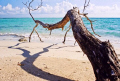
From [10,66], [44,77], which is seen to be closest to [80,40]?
[44,77]

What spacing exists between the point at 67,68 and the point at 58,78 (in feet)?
2.50

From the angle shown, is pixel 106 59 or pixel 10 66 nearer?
pixel 106 59

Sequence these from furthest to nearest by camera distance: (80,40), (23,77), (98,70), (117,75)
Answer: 1. (23,77)
2. (80,40)
3. (98,70)
4. (117,75)

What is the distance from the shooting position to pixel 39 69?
3.53 m

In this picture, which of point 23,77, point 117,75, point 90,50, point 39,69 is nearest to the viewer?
point 117,75

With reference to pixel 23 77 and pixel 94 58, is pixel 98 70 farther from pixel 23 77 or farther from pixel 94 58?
pixel 23 77

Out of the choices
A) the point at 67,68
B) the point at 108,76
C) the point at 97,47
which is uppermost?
the point at 97,47

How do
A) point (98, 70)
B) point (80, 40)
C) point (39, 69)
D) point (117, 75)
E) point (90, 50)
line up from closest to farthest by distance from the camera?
point (117, 75) → point (98, 70) → point (90, 50) → point (80, 40) → point (39, 69)

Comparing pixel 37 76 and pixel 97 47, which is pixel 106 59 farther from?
pixel 37 76

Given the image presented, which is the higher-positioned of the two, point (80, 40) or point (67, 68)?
point (80, 40)

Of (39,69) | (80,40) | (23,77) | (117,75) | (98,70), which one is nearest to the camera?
(117,75)

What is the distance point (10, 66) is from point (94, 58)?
2443mm

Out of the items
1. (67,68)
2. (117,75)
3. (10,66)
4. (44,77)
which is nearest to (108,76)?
(117,75)

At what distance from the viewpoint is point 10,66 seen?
364 centimetres
